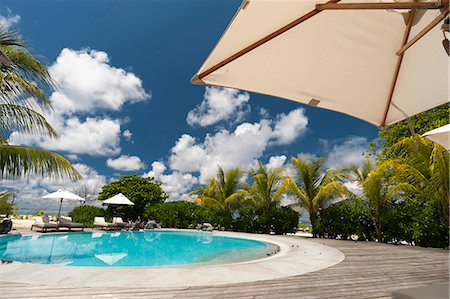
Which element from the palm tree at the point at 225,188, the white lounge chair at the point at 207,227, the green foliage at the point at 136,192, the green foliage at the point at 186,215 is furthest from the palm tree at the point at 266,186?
the green foliage at the point at 136,192

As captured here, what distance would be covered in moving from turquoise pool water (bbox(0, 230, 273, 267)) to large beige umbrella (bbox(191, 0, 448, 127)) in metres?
5.59

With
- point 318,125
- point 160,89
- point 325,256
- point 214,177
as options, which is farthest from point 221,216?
point 318,125

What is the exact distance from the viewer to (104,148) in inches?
2574

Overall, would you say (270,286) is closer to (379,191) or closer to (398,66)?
(398,66)

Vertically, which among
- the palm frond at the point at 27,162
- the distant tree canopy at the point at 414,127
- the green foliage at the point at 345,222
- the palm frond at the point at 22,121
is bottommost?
the green foliage at the point at 345,222

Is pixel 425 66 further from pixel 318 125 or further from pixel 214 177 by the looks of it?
pixel 318 125

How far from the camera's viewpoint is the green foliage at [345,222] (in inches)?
426

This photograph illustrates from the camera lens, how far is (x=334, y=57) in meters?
2.87

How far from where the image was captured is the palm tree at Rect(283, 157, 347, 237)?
12.6 meters

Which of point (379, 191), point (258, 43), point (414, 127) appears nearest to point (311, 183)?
point (379, 191)

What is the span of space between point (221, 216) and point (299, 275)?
12.5 meters

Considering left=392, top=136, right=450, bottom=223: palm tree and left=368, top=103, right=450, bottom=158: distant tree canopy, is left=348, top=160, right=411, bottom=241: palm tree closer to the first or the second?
left=392, top=136, right=450, bottom=223: palm tree

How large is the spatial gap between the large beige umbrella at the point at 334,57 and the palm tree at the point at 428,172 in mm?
5445

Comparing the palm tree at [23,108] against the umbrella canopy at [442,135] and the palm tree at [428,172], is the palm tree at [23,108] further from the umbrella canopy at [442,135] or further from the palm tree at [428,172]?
the palm tree at [428,172]
